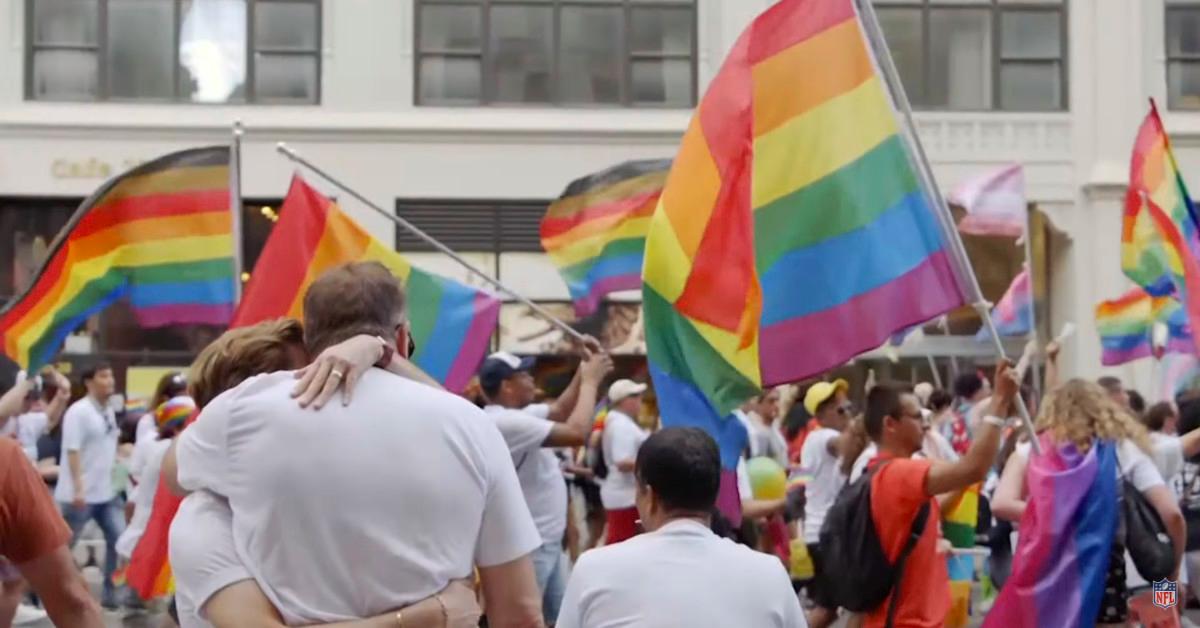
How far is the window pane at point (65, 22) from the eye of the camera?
87.7ft

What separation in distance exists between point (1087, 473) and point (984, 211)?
34.1 ft

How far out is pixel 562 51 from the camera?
27500mm

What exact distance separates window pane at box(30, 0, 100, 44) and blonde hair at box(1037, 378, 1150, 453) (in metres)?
21.4

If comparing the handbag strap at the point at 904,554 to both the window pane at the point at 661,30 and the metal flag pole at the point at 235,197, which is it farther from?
the window pane at the point at 661,30

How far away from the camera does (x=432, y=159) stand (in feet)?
88.4

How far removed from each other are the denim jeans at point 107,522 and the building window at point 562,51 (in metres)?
13.0

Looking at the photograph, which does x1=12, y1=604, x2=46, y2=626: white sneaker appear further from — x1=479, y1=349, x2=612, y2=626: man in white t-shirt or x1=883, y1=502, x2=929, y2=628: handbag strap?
x1=883, y1=502, x2=929, y2=628: handbag strap

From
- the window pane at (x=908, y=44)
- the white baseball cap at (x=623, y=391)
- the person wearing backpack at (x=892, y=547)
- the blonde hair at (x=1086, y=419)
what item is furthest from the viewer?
the window pane at (x=908, y=44)

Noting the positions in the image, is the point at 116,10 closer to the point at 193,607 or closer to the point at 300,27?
the point at 300,27

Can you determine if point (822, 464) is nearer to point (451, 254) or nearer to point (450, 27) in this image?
point (451, 254)

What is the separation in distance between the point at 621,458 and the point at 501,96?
15.1 m

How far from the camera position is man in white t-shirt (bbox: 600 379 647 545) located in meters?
12.0

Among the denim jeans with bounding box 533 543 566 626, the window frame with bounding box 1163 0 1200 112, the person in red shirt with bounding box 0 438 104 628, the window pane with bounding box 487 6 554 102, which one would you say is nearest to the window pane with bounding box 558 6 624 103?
the window pane with bounding box 487 6 554 102

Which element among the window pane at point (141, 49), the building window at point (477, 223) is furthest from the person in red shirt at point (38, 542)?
the window pane at point (141, 49)
